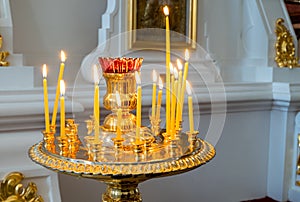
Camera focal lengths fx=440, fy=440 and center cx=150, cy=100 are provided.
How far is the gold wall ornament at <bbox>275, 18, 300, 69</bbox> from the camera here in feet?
5.32

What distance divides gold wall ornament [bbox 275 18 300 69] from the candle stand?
901 mm

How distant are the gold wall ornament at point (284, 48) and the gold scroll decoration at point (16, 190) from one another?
102 cm

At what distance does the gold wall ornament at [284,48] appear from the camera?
5.32ft

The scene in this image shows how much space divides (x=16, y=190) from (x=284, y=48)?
1084 mm

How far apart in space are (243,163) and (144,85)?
0.53 metres

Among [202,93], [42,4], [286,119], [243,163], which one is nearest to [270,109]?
[286,119]

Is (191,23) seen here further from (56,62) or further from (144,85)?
(56,62)

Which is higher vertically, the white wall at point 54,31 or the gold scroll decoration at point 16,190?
the white wall at point 54,31

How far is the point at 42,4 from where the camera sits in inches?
52.7

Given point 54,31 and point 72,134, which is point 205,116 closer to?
point 54,31

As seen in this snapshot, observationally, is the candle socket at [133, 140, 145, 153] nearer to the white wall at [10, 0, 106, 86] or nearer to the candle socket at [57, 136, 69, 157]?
the candle socket at [57, 136, 69, 157]

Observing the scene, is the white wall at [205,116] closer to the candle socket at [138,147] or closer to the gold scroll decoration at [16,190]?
the gold scroll decoration at [16,190]

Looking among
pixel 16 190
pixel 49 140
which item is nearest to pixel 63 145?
pixel 49 140

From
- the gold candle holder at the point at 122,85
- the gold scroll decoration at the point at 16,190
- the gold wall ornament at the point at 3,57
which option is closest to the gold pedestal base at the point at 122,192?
the gold candle holder at the point at 122,85
